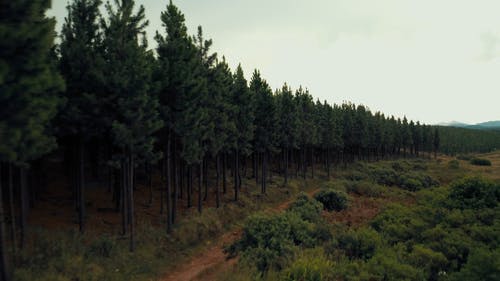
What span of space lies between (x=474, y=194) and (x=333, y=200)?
452 inches

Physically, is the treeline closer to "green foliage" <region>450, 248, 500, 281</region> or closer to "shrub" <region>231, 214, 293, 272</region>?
"shrub" <region>231, 214, 293, 272</region>

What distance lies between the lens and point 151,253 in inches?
695

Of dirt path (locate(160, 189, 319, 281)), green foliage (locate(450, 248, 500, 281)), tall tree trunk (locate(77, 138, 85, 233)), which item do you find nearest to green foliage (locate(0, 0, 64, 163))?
dirt path (locate(160, 189, 319, 281))

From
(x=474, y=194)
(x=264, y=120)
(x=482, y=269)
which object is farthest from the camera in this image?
(x=264, y=120)

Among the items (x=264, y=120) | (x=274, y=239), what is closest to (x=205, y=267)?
(x=274, y=239)

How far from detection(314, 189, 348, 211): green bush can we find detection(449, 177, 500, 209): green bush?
9.24 metres

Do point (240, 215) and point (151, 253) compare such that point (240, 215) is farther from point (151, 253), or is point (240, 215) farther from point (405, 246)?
point (405, 246)

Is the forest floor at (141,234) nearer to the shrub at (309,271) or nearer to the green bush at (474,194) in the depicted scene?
the shrub at (309,271)

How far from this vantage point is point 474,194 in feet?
71.9

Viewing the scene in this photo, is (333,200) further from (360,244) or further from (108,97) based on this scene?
(108,97)

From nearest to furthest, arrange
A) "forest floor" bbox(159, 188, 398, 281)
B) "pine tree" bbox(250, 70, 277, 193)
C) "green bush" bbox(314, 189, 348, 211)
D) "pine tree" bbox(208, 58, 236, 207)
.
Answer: "forest floor" bbox(159, 188, 398, 281) < "pine tree" bbox(208, 58, 236, 207) < "green bush" bbox(314, 189, 348, 211) < "pine tree" bbox(250, 70, 277, 193)

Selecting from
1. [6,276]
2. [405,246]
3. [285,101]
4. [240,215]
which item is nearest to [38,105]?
[6,276]

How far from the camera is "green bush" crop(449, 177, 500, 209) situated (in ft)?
67.1

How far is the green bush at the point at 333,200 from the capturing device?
29594 millimetres
